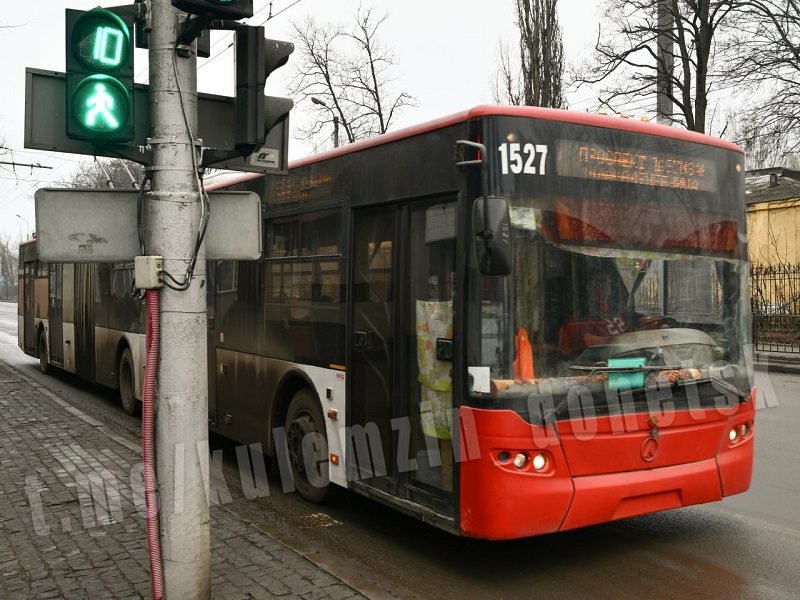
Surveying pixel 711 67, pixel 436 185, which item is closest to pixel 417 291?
pixel 436 185

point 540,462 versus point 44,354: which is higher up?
point 540,462

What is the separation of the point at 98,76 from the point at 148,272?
39.4 inches

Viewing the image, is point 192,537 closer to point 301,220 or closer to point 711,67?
point 301,220

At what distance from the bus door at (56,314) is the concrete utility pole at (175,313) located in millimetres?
12241

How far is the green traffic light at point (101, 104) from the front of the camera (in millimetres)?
3969

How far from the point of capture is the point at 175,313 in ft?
14.2

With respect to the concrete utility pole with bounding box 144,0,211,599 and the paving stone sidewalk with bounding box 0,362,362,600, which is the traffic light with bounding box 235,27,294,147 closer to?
the concrete utility pole with bounding box 144,0,211,599

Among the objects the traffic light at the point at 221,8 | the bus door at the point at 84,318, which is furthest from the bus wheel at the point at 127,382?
the traffic light at the point at 221,8

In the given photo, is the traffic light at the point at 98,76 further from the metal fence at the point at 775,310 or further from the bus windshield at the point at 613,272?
the metal fence at the point at 775,310

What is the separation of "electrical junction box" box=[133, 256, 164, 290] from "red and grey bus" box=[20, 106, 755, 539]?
1816 millimetres

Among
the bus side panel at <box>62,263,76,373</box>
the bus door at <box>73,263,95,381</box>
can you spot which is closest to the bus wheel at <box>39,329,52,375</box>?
the bus side panel at <box>62,263,76,373</box>

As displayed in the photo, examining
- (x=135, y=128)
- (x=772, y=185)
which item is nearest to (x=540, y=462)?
(x=135, y=128)

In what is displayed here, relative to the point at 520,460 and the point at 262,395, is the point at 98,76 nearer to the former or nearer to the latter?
the point at 520,460

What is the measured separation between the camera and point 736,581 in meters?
5.06
